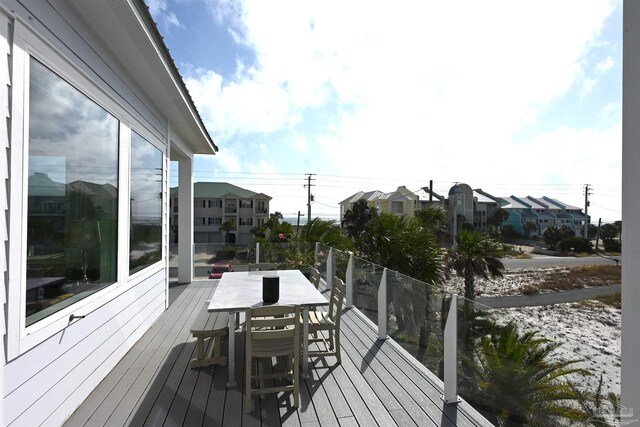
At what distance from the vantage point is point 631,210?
1.45 m

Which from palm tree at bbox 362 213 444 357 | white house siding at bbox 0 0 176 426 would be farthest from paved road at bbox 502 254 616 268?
white house siding at bbox 0 0 176 426

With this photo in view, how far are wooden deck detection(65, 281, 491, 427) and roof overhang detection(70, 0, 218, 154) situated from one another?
10.3 ft

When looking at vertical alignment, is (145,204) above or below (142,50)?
below

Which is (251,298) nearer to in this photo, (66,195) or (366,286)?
(66,195)

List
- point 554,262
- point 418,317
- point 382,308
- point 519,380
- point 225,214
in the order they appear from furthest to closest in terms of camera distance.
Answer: point 225,214, point 554,262, point 382,308, point 418,317, point 519,380

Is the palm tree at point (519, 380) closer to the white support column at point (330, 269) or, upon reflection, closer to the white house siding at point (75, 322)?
the white house siding at point (75, 322)

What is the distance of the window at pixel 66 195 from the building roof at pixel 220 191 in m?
42.1

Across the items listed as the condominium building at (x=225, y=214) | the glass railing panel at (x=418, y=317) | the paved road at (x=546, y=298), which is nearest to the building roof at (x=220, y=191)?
the condominium building at (x=225, y=214)

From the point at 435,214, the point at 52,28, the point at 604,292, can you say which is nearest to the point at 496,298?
the point at 435,214

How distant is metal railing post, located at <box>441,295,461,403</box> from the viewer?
285 cm

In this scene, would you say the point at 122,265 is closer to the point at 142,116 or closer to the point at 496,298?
the point at 142,116

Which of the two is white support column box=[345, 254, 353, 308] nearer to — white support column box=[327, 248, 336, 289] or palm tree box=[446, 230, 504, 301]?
white support column box=[327, 248, 336, 289]

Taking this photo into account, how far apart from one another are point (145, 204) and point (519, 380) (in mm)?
4647

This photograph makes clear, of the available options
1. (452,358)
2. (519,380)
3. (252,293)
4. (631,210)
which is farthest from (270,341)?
(631,210)
